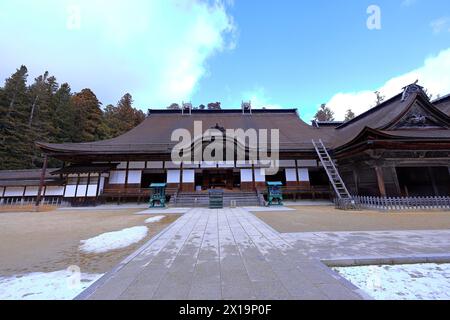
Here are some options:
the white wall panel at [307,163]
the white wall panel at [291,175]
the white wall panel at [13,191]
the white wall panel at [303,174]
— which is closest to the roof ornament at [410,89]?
the white wall panel at [307,163]

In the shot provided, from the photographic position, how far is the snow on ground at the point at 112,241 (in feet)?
12.9

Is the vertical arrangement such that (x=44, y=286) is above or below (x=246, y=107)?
below

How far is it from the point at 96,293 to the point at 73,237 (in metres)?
3.91

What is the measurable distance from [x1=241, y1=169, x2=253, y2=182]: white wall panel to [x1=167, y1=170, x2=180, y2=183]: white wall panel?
4692 millimetres

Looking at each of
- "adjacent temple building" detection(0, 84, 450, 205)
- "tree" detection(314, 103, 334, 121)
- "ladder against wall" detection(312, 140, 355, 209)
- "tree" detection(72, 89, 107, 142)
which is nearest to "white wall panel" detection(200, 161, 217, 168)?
"adjacent temple building" detection(0, 84, 450, 205)

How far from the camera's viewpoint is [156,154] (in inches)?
538

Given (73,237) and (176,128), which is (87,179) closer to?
(176,128)

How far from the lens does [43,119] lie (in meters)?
24.7

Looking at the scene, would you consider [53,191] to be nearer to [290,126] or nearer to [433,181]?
[290,126]

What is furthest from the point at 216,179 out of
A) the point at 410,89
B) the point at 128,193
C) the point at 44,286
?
the point at 410,89

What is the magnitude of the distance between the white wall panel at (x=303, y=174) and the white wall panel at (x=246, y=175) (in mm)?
3679

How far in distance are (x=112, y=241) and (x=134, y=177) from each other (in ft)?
33.9

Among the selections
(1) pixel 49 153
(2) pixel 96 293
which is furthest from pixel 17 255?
(1) pixel 49 153

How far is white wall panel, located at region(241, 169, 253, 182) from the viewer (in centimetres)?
1407
